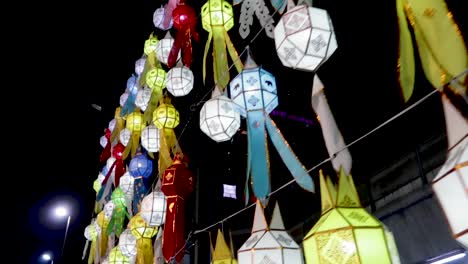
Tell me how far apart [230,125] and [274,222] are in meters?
1.54

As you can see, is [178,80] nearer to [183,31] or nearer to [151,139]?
[183,31]

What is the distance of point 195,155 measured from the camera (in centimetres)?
1034

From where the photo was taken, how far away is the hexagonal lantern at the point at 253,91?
431 cm

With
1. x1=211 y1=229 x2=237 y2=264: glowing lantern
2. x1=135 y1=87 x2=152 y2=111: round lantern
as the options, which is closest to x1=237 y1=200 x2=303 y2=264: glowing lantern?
x1=211 y1=229 x2=237 y2=264: glowing lantern

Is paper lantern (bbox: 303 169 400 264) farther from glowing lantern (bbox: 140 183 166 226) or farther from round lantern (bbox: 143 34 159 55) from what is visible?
round lantern (bbox: 143 34 159 55)

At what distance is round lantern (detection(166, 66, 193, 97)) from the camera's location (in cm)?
610

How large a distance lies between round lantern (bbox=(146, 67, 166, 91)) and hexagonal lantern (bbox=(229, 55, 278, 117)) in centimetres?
295

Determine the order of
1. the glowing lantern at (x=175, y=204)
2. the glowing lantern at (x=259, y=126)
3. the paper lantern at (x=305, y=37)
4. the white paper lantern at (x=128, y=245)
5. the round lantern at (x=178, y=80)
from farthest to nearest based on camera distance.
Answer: the white paper lantern at (x=128, y=245) → the round lantern at (x=178, y=80) → the glowing lantern at (x=175, y=204) → the glowing lantern at (x=259, y=126) → the paper lantern at (x=305, y=37)

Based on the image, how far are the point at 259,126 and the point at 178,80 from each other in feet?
7.82

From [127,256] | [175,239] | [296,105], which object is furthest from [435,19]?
[127,256]

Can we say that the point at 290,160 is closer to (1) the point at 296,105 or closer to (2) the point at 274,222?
(2) the point at 274,222

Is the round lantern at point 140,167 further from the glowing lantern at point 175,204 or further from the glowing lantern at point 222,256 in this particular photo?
the glowing lantern at point 222,256

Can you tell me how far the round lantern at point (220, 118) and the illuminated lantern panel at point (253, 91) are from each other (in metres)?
0.28

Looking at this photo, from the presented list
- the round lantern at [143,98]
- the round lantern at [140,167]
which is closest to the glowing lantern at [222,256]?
the round lantern at [140,167]
